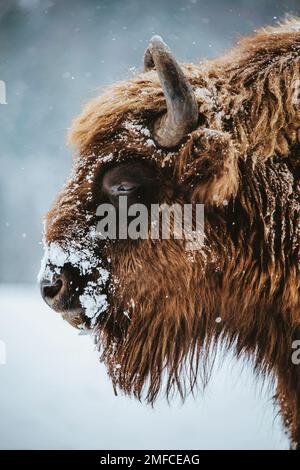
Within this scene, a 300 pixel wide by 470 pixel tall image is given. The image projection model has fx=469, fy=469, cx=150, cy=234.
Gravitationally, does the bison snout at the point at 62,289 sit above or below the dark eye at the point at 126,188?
below

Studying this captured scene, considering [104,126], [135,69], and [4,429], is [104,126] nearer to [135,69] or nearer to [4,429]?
[135,69]

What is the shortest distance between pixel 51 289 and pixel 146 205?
0.62 meters

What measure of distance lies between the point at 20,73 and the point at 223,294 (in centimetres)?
1418

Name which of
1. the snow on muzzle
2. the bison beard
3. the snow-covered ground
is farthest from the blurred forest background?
the snow on muzzle

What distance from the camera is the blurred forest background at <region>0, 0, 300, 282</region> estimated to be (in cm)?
1170

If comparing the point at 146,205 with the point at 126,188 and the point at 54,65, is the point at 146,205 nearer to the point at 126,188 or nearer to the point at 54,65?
the point at 126,188

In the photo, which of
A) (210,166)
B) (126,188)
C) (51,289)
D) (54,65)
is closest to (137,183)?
(126,188)

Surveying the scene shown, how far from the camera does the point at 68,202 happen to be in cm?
242

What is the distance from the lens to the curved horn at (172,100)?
6.61 feet

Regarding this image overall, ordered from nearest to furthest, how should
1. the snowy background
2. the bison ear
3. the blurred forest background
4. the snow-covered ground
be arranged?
the bison ear
the snow-covered ground
the snowy background
the blurred forest background

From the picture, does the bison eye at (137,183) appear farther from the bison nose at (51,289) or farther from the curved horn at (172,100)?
the bison nose at (51,289)

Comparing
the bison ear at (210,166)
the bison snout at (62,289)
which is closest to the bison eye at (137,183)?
the bison ear at (210,166)

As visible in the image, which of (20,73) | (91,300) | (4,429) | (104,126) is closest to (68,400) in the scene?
(4,429)

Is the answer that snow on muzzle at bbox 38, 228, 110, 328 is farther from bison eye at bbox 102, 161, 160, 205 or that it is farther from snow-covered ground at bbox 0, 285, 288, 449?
snow-covered ground at bbox 0, 285, 288, 449
